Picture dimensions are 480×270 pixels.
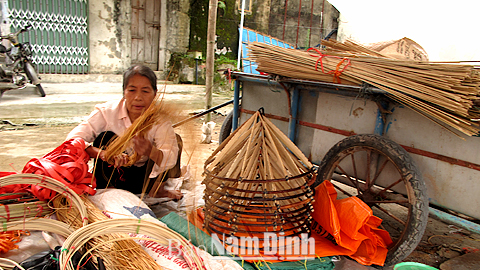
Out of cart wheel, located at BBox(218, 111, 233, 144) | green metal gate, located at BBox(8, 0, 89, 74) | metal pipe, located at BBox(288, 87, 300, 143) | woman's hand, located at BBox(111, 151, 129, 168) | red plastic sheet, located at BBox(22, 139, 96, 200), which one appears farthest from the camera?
green metal gate, located at BBox(8, 0, 89, 74)

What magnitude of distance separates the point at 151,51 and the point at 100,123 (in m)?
7.34

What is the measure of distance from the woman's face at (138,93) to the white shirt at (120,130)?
13 centimetres

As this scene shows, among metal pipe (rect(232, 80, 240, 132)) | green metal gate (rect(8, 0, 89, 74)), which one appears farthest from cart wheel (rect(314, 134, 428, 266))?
green metal gate (rect(8, 0, 89, 74))

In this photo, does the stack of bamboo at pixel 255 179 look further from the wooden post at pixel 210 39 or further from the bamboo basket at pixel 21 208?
the wooden post at pixel 210 39

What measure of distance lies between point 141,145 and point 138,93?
399mm

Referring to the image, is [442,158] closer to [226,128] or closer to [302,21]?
[226,128]

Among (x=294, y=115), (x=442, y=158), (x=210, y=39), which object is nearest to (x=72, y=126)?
(x=210, y=39)

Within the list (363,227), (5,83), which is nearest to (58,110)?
(5,83)

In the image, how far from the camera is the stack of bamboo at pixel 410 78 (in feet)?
5.80

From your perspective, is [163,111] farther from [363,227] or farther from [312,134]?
[363,227]

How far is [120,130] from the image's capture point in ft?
8.04

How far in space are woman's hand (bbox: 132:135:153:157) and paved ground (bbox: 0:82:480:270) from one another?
225mm

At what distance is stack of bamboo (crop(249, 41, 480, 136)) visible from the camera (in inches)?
69.6

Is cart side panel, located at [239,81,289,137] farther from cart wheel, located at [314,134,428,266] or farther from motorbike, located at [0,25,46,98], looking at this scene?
motorbike, located at [0,25,46,98]
